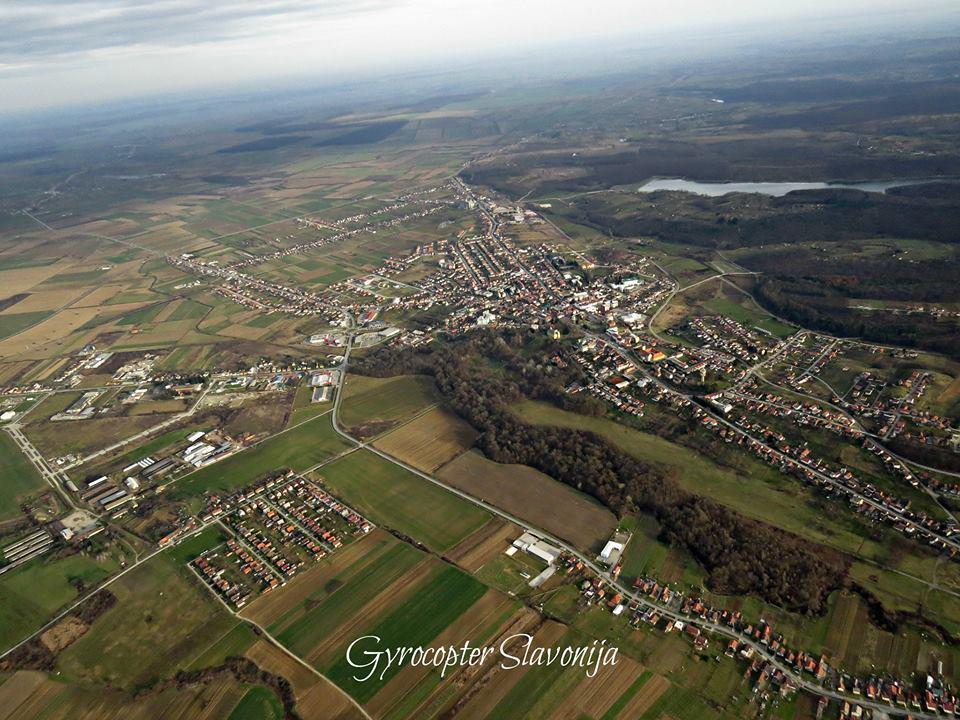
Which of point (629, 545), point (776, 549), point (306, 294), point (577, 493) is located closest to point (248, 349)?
point (306, 294)

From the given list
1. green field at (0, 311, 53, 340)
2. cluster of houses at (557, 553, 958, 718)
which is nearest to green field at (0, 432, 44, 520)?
green field at (0, 311, 53, 340)

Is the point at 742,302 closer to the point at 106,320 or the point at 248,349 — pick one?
the point at 248,349

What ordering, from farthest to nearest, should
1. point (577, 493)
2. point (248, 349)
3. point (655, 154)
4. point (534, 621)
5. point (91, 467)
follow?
point (655, 154)
point (248, 349)
point (91, 467)
point (577, 493)
point (534, 621)

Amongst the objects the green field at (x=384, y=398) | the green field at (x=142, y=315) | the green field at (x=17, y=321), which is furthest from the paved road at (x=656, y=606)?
the green field at (x=17, y=321)

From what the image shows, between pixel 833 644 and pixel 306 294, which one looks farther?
pixel 306 294

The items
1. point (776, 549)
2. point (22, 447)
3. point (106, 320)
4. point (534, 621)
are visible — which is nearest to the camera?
point (534, 621)

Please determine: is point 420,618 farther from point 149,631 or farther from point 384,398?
point 384,398

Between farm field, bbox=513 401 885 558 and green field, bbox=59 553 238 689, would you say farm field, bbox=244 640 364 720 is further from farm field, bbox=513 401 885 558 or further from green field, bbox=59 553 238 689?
farm field, bbox=513 401 885 558
